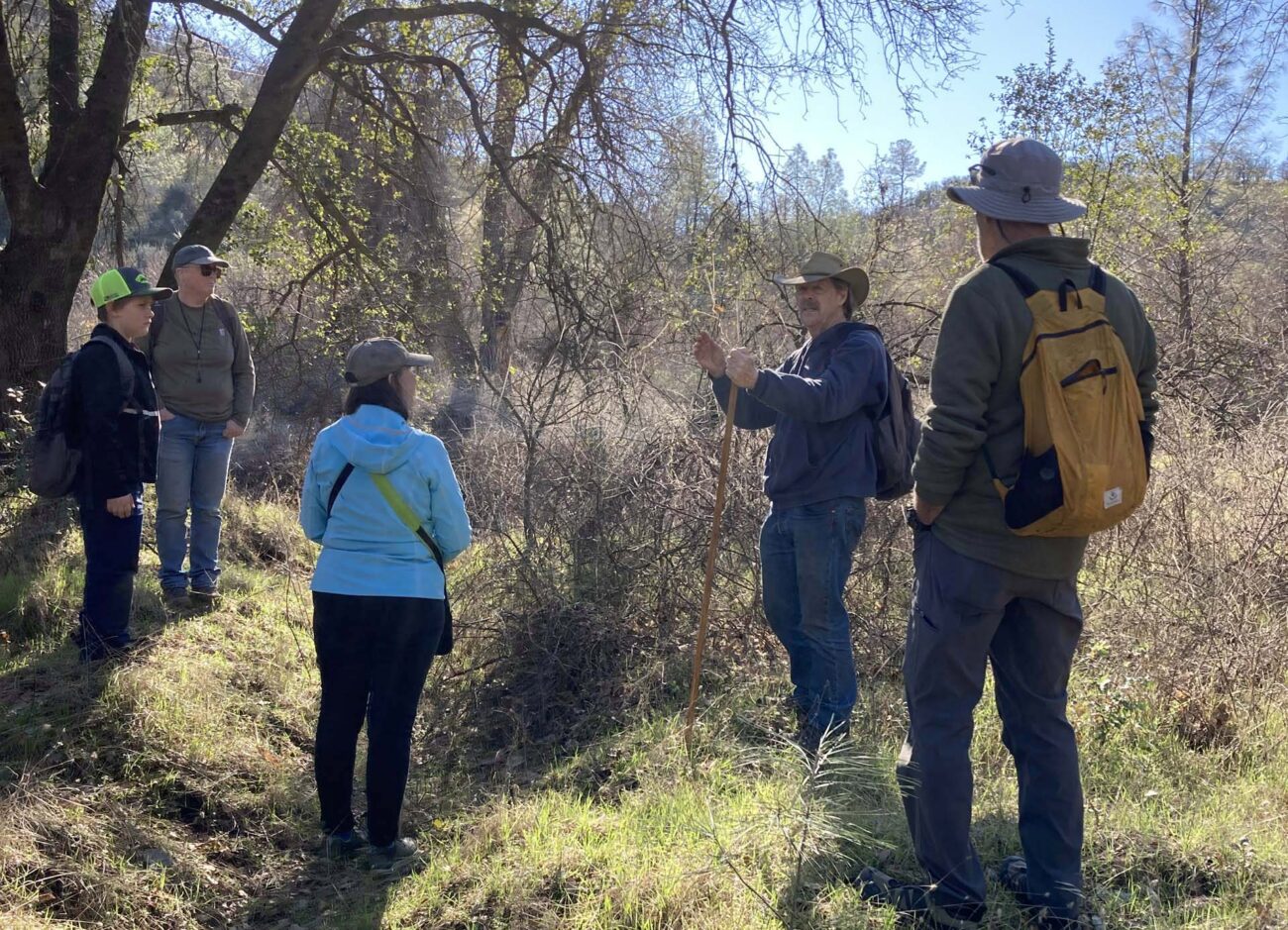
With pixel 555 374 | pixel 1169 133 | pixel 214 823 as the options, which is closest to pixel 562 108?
pixel 555 374

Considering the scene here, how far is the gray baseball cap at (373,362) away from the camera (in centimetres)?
370

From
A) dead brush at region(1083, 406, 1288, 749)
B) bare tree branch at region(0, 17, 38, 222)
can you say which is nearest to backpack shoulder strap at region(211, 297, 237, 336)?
bare tree branch at region(0, 17, 38, 222)

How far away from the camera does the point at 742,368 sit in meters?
3.92

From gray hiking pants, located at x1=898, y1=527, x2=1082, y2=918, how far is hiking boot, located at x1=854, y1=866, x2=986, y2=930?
0.07 ft

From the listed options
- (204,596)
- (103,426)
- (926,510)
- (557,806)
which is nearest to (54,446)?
(103,426)

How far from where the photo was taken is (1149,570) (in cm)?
529

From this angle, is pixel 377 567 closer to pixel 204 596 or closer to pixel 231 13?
pixel 204 596

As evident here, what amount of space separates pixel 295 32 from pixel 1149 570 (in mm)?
6780

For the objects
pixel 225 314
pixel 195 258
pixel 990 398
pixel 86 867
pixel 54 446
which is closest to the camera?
pixel 990 398

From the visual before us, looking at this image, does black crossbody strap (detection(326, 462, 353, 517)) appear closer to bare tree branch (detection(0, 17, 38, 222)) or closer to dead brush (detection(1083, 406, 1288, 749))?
dead brush (detection(1083, 406, 1288, 749))

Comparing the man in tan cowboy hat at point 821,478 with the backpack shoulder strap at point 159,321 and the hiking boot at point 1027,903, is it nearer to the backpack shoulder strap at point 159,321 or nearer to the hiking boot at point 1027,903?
the hiking boot at point 1027,903

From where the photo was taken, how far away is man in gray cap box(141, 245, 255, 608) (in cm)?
590

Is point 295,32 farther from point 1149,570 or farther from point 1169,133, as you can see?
point 1169,133

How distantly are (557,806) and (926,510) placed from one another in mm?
2033
